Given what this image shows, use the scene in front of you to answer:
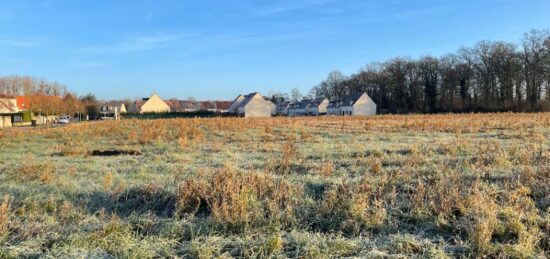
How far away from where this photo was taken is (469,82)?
79.6 m

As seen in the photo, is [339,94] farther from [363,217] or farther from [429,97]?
[363,217]

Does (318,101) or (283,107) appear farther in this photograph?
(283,107)

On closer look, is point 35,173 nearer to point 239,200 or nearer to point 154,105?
point 239,200

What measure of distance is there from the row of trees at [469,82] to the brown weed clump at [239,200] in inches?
2676

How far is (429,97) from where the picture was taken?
8612cm

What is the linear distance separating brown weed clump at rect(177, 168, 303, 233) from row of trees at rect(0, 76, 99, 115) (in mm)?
79733

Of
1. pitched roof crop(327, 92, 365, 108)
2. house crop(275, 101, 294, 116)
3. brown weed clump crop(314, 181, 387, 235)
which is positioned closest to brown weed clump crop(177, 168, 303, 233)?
brown weed clump crop(314, 181, 387, 235)

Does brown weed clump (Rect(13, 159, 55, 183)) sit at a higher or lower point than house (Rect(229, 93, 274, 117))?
lower

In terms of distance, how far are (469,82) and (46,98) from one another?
3250 inches

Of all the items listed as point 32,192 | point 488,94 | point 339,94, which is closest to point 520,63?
point 488,94

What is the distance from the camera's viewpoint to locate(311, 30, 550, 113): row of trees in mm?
67562

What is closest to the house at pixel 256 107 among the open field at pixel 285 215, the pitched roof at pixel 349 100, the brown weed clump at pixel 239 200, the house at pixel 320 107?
the pitched roof at pixel 349 100

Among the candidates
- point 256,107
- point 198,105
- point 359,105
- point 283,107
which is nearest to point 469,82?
point 359,105

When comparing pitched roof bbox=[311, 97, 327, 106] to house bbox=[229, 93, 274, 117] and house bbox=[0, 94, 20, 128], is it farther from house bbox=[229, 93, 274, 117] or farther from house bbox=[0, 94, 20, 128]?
house bbox=[0, 94, 20, 128]
